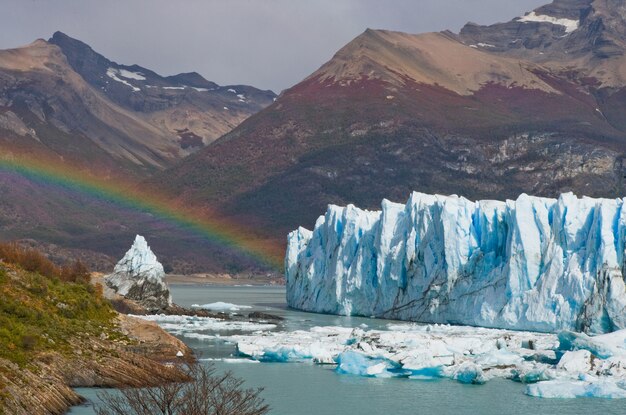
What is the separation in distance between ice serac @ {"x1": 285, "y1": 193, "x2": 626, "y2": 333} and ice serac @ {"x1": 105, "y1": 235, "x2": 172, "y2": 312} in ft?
41.8

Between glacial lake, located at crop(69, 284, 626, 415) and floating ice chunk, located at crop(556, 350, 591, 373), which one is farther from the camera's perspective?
floating ice chunk, located at crop(556, 350, 591, 373)

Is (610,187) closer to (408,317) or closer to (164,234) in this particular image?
(164,234)

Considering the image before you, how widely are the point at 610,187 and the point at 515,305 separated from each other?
124479 mm

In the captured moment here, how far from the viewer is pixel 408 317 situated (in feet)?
194

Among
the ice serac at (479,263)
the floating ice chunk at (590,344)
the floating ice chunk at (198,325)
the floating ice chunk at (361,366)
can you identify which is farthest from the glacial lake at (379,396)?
the ice serac at (479,263)

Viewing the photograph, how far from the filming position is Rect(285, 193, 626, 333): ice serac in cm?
4656

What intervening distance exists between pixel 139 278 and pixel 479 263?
957 inches

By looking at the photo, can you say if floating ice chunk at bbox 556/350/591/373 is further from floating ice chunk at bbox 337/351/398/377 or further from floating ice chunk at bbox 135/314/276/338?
floating ice chunk at bbox 135/314/276/338

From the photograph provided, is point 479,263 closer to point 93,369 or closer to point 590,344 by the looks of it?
point 590,344

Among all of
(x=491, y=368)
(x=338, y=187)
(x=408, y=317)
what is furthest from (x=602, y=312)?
(x=338, y=187)

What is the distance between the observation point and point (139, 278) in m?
64.4

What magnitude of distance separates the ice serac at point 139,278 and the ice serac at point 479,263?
41.8ft

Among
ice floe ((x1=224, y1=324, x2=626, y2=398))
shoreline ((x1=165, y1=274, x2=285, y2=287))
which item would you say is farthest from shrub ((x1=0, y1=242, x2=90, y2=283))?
shoreline ((x1=165, y1=274, x2=285, y2=287))

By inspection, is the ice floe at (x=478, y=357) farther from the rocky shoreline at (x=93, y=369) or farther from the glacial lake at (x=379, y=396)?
the rocky shoreline at (x=93, y=369)
